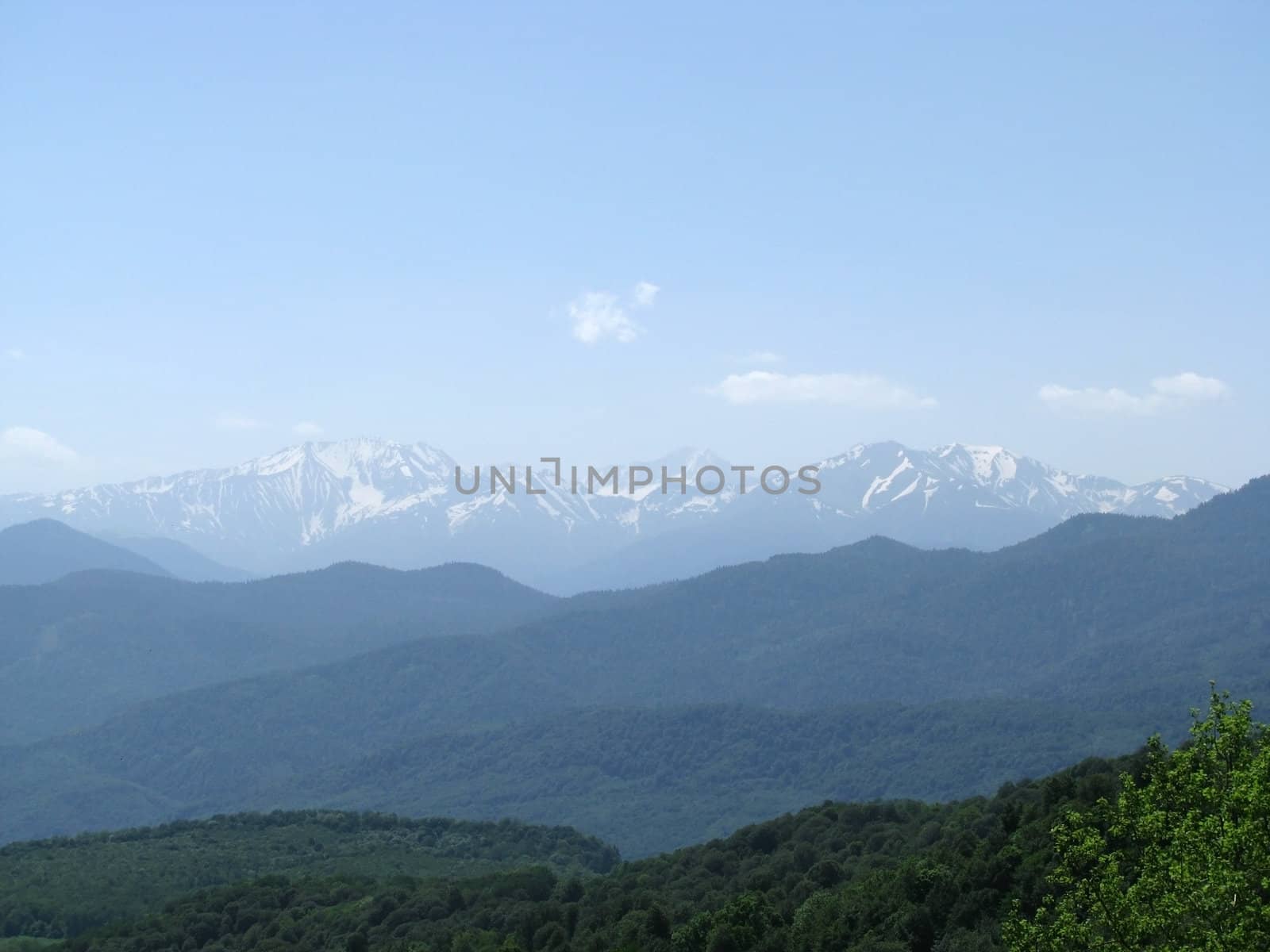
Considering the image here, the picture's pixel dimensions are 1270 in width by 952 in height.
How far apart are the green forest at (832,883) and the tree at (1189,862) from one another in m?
0.06

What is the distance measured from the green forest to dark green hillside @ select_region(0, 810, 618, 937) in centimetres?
42

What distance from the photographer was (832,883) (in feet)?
225

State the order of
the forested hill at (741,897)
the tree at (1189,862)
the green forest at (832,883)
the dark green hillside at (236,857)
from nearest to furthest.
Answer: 1. the tree at (1189,862)
2. the green forest at (832,883)
3. the forested hill at (741,897)
4. the dark green hillside at (236,857)

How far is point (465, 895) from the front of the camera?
85188mm

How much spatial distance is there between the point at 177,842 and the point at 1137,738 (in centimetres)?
13256

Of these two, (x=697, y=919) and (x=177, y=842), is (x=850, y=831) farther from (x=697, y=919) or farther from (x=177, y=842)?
(x=177, y=842)

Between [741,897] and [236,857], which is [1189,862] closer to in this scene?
[741,897]

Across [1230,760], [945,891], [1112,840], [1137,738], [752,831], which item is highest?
[1230,760]

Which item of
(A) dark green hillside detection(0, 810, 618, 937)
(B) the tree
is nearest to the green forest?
(B) the tree

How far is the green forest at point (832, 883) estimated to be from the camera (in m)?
27.1

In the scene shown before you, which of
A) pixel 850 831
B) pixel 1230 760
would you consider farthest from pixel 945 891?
pixel 850 831

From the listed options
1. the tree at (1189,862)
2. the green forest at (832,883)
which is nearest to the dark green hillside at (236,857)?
the green forest at (832,883)

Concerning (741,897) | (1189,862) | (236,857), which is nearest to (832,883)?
(741,897)

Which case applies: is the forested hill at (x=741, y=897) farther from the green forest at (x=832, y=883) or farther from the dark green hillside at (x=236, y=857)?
the dark green hillside at (x=236, y=857)
